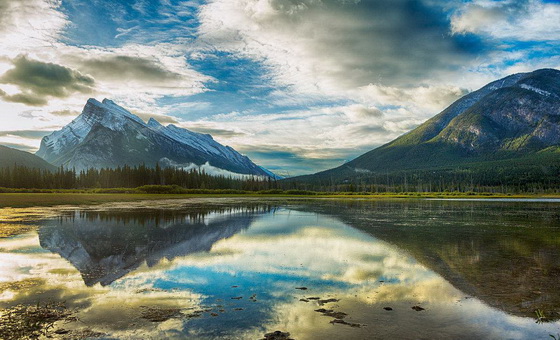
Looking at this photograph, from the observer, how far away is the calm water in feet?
33.5

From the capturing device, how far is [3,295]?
515 inches

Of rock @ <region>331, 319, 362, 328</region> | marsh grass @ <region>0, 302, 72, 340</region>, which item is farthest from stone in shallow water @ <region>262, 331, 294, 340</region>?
marsh grass @ <region>0, 302, 72, 340</region>

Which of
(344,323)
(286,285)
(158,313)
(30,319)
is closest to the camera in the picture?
(344,323)

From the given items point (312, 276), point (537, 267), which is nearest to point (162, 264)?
point (312, 276)

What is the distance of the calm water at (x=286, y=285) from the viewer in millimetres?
10218

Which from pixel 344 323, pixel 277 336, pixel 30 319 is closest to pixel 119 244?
pixel 30 319

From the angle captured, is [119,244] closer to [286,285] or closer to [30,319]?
[30,319]

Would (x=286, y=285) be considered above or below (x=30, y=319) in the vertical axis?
below

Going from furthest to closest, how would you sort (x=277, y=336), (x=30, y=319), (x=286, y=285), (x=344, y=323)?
(x=286, y=285)
(x=30, y=319)
(x=344, y=323)
(x=277, y=336)

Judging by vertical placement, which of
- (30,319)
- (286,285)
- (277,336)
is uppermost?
(30,319)

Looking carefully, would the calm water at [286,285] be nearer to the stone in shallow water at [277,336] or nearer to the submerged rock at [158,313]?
the submerged rock at [158,313]

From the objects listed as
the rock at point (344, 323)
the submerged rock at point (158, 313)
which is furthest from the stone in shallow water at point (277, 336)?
the submerged rock at point (158, 313)

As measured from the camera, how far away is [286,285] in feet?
48.5

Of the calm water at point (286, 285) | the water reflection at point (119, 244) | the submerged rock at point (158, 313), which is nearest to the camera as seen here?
the calm water at point (286, 285)
